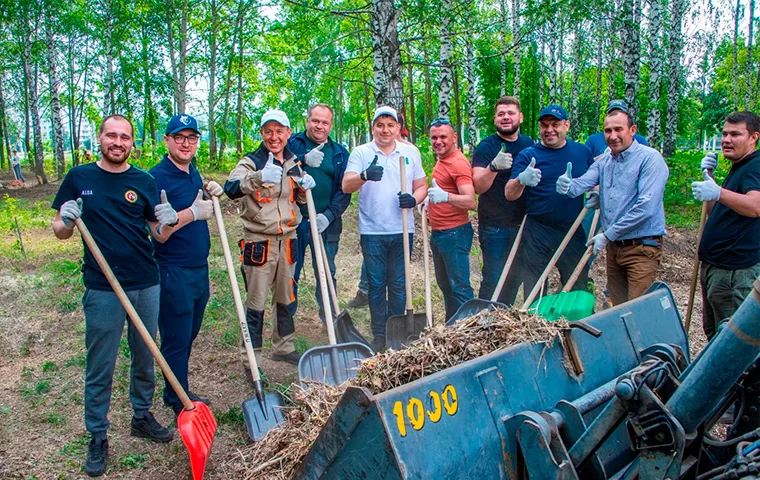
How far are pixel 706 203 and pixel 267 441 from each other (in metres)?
3.93

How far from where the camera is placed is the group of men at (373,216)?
3.62m

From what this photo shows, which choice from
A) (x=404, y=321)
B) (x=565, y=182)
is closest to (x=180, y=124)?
(x=404, y=321)

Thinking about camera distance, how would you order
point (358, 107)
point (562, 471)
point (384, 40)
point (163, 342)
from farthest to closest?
point (358, 107), point (384, 40), point (163, 342), point (562, 471)

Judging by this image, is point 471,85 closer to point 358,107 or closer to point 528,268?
point 528,268

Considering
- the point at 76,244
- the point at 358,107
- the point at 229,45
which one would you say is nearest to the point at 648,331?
the point at 76,244

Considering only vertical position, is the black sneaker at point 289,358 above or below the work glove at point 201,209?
below

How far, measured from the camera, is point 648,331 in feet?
9.89

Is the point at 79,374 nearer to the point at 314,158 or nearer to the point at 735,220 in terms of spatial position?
the point at 314,158

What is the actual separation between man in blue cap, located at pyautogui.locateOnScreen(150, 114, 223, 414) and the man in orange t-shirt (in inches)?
81.6

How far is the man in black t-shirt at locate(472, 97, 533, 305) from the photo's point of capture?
16.9 feet

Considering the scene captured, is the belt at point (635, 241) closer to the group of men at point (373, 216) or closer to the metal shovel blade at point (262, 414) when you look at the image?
the group of men at point (373, 216)

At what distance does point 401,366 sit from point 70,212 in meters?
2.27

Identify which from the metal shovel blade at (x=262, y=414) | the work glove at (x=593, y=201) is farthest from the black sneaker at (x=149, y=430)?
the work glove at (x=593, y=201)

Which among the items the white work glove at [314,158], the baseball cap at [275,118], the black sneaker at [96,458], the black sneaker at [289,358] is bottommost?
the black sneaker at [96,458]
